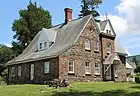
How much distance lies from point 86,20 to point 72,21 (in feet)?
12.7

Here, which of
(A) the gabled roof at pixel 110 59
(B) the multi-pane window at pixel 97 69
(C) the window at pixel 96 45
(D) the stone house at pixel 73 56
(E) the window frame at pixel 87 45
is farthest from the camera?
(C) the window at pixel 96 45

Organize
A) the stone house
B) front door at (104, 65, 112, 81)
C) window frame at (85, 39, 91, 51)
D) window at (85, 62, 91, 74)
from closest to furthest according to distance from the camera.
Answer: the stone house, window at (85, 62, 91, 74), window frame at (85, 39, 91, 51), front door at (104, 65, 112, 81)

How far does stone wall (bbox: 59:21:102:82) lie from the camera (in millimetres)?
35594

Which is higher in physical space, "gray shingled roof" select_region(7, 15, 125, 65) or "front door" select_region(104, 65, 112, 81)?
"gray shingled roof" select_region(7, 15, 125, 65)

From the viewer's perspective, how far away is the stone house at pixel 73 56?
36.2m

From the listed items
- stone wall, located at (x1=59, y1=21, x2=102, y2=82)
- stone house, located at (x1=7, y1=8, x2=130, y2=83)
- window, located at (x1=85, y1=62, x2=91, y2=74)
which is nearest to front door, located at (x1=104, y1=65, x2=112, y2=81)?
stone house, located at (x1=7, y1=8, x2=130, y2=83)

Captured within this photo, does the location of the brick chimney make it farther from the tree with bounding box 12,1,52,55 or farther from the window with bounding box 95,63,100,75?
the tree with bounding box 12,1,52,55

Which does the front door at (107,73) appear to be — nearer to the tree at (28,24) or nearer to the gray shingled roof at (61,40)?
the gray shingled roof at (61,40)

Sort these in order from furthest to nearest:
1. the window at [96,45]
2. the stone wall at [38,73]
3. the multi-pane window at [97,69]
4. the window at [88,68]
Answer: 1. the window at [96,45]
2. the multi-pane window at [97,69]
3. the window at [88,68]
4. the stone wall at [38,73]

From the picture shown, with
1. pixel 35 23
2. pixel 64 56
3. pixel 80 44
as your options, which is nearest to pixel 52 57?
pixel 64 56

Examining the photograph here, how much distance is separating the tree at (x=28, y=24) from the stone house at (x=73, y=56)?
50.2 ft

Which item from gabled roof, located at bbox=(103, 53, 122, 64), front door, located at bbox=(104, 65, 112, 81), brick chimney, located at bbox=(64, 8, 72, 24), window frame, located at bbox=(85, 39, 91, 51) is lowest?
front door, located at bbox=(104, 65, 112, 81)

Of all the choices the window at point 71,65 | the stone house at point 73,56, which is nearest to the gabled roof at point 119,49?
the stone house at point 73,56

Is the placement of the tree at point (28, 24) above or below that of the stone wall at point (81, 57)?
above
